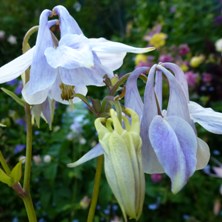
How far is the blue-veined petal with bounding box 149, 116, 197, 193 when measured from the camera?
582 millimetres

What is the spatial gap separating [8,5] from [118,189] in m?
3.55

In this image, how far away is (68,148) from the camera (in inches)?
79.4

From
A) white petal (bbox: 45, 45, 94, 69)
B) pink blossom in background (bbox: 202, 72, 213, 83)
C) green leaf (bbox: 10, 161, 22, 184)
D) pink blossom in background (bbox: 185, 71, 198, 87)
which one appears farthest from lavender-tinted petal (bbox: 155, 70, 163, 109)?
pink blossom in background (bbox: 202, 72, 213, 83)

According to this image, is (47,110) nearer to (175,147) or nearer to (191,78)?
(175,147)

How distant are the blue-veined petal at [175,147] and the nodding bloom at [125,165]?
1.0 inches

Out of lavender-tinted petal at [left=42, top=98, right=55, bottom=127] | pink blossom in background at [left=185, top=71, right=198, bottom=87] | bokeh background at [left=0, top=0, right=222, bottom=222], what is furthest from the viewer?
pink blossom in background at [left=185, top=71, right=198, bottom=87]

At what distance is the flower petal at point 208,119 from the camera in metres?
0.67

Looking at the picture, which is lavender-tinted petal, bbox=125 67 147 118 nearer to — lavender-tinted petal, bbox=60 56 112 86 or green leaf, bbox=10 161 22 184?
lavender-tinted petal, bbox=60 56 112 86

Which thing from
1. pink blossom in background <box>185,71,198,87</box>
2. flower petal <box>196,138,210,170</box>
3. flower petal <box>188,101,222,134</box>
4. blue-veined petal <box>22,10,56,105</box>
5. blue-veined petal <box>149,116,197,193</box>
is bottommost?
pink blossom in background <box>185,71,198,87</box>

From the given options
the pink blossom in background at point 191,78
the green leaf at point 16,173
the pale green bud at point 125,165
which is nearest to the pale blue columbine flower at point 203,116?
the pale green bud at point 125,165

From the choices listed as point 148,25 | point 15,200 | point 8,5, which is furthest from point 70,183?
point 8,5

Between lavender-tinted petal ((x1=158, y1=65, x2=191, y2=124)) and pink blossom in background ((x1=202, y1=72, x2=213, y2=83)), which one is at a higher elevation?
lavender-tinted petal ((x1=158, y1=65, x2=191, y2=124))

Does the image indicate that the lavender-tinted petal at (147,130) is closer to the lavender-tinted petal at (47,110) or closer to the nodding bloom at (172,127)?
the nodding bloom at (172,127)

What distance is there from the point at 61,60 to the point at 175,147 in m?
0.18
